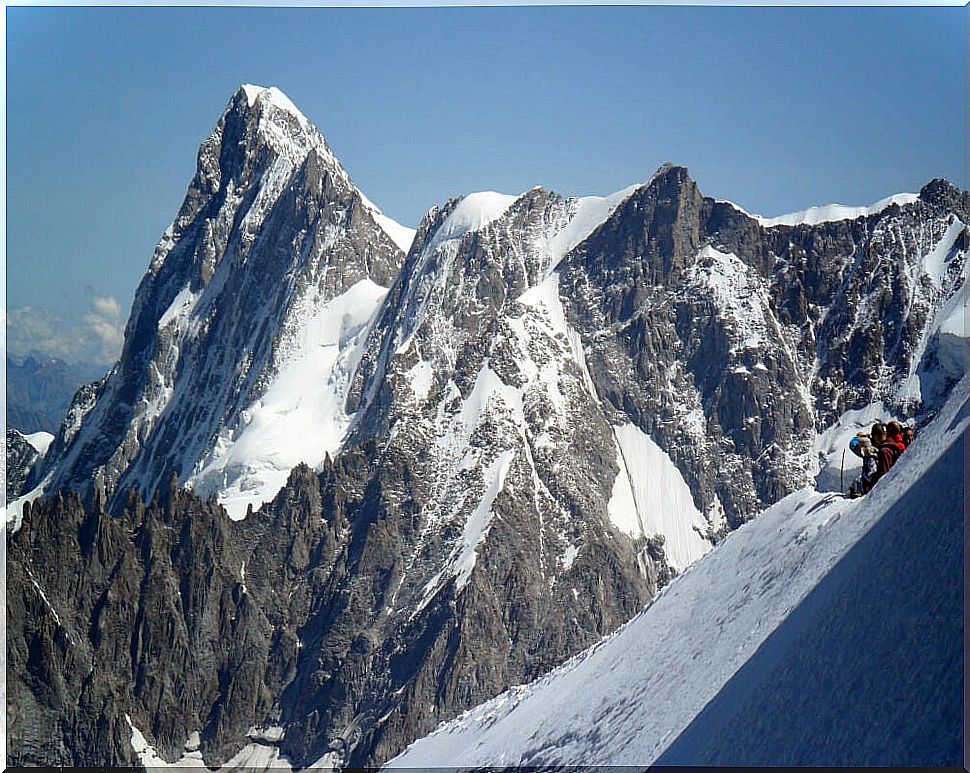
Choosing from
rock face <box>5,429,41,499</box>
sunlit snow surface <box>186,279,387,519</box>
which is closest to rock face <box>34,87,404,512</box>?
sunlit snow surface <box>186,279,387,519</box>

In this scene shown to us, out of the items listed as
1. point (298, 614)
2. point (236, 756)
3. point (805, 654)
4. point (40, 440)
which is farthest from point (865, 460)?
point (40, 440)

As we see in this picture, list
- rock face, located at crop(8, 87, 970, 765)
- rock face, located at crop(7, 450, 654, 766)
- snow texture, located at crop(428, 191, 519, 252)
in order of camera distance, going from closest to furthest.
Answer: rock face, located at crop(7, 450, 654, 766) < rock face, located at crop(8, 87, 970, 765) < snow texture, located at crop(428, 191, 519, 252)

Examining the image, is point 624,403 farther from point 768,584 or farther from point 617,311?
point 768,584

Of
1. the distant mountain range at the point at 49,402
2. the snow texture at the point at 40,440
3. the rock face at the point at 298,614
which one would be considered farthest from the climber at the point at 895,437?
the snow texture at the point at 40,440

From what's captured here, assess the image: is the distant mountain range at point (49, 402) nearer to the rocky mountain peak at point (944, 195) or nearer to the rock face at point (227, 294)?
the rock face at point (227, 294)

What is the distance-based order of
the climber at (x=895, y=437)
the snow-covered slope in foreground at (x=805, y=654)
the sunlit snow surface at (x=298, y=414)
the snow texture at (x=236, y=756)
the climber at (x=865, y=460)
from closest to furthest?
1. the snow-covered slope in foreground at (x=805, y=654)
2. the climber at (x=865, y=460)
3. the climber at (x=895, y=437)
4. the snow texture at (x=236, y=756)
5. the sunlit snow surface at (x=298, y=414)

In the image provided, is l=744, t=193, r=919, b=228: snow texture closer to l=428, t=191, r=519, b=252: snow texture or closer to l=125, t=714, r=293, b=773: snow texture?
l=428, t=191, r=519, b=252: snow texture
